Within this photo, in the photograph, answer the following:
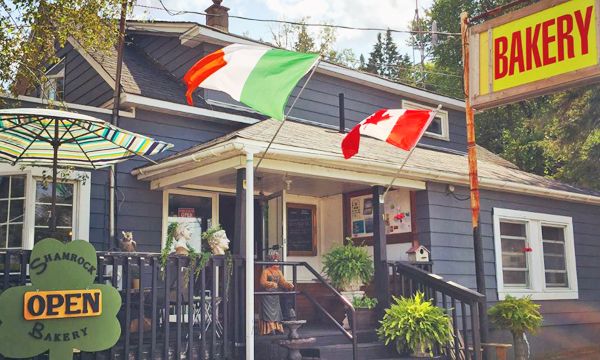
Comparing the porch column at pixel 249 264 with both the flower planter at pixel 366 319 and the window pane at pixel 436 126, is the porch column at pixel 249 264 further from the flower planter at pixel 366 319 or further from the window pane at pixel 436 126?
the window pane at pixel 436 126

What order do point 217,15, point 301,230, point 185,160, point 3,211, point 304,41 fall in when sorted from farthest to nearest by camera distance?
point 304,41
point 217,15
point 301,230
point 3,211
point 185,160

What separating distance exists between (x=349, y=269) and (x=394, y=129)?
7.55 ft

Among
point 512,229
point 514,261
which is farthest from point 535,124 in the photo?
point 514,261

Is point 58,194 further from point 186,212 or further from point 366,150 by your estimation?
point 366,150

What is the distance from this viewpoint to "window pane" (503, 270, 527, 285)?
37.9 ft

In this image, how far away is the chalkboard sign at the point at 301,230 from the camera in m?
10.9

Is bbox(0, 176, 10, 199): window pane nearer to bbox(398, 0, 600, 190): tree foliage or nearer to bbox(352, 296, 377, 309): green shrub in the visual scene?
bbox(352, 296, 377, 309): green shrub

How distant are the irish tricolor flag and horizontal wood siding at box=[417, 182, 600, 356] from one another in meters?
4.08

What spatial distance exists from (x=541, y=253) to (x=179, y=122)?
22.8 ft

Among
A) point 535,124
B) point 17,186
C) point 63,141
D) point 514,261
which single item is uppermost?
point 535,124

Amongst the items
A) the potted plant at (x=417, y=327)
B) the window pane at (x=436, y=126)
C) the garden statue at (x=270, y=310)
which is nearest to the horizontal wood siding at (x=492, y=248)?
the potted plant at (x=417, y=327)

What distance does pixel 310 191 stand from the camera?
35.6 ft

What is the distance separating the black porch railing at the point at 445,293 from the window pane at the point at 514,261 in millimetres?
2411

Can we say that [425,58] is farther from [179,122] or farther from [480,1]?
[179,122]
